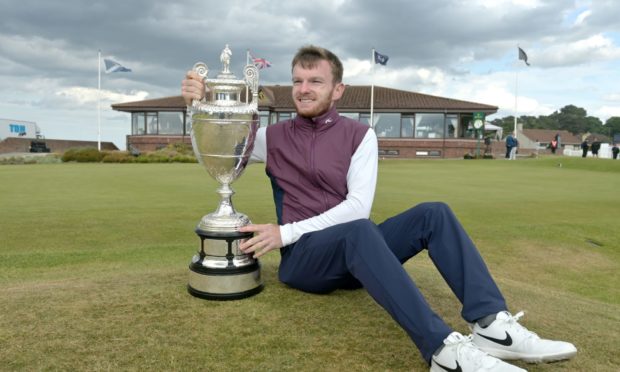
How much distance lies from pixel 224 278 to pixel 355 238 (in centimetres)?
97

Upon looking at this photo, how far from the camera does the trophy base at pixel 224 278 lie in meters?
3.08

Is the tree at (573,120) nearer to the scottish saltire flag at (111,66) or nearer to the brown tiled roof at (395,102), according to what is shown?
the brown tiled roof at (395,102)

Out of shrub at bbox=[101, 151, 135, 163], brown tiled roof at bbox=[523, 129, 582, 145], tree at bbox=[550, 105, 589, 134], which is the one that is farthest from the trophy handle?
tree at bbox=[550, 105, 589, 134]

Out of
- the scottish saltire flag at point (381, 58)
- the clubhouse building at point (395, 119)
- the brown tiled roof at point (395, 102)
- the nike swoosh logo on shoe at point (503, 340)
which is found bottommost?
the nike swoosh logo on shoe at point (503, 340)

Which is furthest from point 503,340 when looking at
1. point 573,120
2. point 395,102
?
point 573,120

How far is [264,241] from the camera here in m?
3.00

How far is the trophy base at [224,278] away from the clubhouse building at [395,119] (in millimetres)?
35281

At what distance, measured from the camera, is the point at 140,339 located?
2.52 meters

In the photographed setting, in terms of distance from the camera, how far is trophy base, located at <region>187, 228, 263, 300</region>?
3084mm

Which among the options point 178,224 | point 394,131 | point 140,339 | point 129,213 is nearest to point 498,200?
point 178,224

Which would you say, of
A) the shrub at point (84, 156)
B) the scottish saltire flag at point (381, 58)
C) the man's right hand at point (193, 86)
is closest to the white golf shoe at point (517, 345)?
the man's right hand at point (193, 86)

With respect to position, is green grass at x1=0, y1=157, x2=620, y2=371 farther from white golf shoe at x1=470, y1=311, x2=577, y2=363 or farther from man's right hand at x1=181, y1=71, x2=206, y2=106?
man's right hand at x1=181, y1=71, x2=206, y2=106

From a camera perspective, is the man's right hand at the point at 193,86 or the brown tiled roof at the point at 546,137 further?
the brown tiled roof at the point at 546,137

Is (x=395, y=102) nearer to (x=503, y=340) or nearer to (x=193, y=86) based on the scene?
(x=193, y=86)
